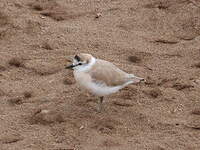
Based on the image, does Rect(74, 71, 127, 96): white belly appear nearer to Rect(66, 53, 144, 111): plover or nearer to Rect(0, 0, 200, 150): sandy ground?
Rect(66, 53, 144, 111): plover

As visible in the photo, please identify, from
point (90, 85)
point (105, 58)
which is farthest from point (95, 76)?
point (105, 58)

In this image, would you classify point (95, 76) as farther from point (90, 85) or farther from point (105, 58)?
point (105, 58)

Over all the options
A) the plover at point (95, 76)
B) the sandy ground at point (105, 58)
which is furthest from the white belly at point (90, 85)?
the sandy ground at point (105, 58)

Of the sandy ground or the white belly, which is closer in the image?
the sandy ground

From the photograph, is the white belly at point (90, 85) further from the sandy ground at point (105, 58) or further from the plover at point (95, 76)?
the sandy ground at point (105, 58)

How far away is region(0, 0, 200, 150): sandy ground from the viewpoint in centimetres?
522

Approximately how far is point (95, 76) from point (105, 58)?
4.47 ft

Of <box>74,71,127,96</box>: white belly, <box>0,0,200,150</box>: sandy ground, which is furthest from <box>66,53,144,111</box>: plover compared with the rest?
<box>0,0,200,150</box>: sandy ground

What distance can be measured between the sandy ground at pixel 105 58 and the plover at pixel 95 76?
312 mm

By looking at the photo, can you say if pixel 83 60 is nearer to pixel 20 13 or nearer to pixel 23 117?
pixel 23 117

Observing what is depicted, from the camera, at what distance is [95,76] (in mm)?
5391

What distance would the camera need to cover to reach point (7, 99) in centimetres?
581

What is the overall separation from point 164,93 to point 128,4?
2477mm

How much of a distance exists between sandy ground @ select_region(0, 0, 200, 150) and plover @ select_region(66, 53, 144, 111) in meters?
0.31
